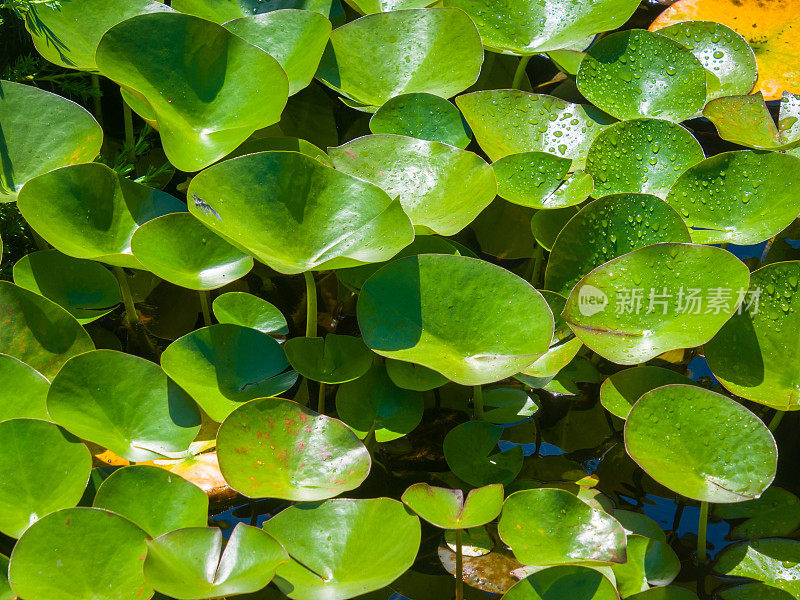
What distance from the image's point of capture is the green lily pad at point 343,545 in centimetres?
78

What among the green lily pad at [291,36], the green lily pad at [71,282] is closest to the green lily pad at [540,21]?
the green lily pad at [291,36]

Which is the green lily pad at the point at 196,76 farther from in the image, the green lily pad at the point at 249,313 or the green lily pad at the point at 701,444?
the green lily pad at the point at 701,444

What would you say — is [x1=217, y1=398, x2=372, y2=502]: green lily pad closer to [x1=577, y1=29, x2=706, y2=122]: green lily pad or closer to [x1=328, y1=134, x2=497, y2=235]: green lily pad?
[x1=328, y1=134, x2=497, y2=235]: green lily pad

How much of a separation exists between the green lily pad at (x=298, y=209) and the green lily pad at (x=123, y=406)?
0.23 metres

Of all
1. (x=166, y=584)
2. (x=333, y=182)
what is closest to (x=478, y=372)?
(x=333, y=182)

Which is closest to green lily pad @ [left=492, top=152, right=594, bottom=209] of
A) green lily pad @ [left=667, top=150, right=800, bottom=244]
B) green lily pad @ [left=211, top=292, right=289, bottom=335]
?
green lily pad @ [left=667, top=150, right=800, bottom=244]

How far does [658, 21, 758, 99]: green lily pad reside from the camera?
4.68 ft

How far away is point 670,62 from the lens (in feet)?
4.38

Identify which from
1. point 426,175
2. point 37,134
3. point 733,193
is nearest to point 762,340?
point 733,193

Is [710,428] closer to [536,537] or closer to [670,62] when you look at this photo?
[536,537]

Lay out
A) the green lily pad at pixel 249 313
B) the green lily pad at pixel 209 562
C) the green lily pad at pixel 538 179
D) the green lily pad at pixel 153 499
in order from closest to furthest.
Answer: the green lily pad at pixel 209 562, the green lily pad at pixel 153 499, the green lily pad at pixel 249 313, the green lily pad at pixel 538 179

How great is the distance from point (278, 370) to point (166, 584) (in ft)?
1.13

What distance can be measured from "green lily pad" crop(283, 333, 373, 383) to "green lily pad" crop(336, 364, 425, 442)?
0.11 ft

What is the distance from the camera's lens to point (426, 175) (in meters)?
1.08
